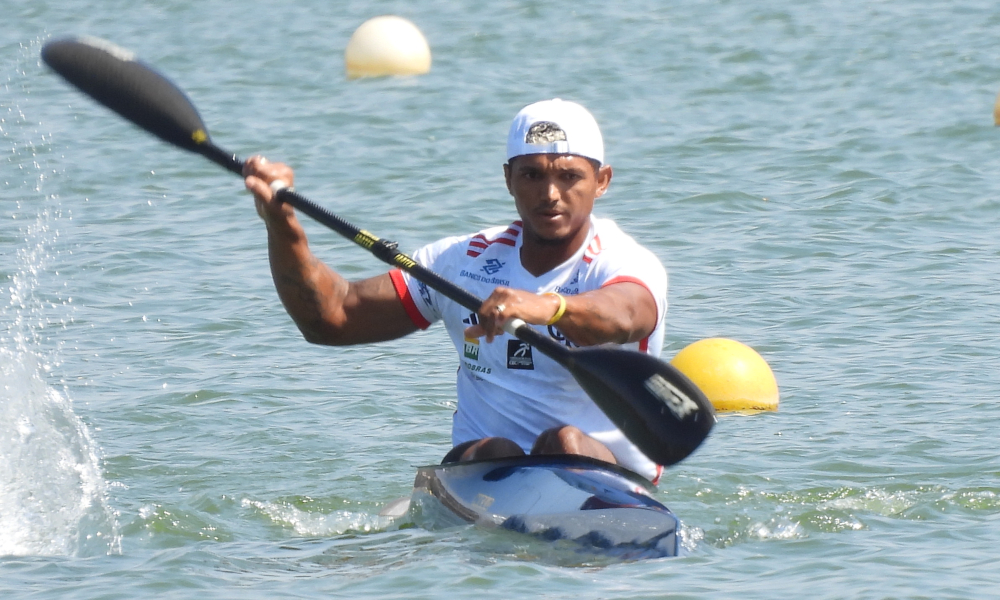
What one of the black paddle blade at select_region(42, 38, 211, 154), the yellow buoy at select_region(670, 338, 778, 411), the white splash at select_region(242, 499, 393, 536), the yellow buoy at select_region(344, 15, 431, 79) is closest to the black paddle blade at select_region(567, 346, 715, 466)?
the white splash at select_region(242, 499, 393, 536)

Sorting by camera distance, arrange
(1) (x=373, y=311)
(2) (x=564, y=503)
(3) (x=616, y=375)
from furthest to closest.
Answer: (1) (x=373, y=311) < (2) (x=564, y=503) < (3) (x=616, y=375)

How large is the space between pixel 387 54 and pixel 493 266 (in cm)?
1044

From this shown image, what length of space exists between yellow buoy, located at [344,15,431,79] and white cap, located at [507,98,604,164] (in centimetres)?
1049

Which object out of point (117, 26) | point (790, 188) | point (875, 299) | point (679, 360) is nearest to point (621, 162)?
point (790, 188)

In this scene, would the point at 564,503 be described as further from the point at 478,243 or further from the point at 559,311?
the point at 478,243

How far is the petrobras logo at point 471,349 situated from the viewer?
4.59 m

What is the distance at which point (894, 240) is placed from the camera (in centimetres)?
896

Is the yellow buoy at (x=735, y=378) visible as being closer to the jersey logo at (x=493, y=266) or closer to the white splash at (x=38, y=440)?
the jersey logo at (x=493, y=266)

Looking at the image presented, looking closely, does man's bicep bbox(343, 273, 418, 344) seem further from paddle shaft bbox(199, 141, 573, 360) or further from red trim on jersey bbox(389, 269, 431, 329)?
paddle shaft bbox(199, 141, 573, 360)

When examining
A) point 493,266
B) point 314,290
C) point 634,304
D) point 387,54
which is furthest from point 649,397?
point 387,54

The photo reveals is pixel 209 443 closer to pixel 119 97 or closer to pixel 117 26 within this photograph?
pixel 119 97

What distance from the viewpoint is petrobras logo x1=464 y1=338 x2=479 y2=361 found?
15.0 feet

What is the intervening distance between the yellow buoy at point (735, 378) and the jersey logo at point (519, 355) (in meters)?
2.09

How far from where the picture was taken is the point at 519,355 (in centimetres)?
448
